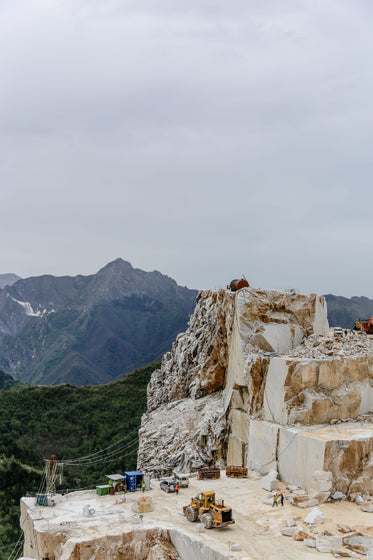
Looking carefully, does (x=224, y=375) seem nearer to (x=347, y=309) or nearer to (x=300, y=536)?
(x=300, y=536)

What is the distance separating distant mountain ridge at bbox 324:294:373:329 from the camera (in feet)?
450

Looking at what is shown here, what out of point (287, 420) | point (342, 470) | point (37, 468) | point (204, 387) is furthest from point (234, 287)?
point (37, 468)

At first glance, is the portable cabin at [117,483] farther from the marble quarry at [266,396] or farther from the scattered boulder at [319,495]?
the scattered boulder at [319,495]

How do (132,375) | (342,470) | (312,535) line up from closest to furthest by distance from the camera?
1. (312,535)
2. (342,470)
3. (132,375)

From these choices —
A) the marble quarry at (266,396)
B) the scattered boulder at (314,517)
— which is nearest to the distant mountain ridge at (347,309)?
the marble quarry at (266,396)

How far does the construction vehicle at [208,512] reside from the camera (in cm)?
2280

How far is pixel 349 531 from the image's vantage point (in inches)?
868

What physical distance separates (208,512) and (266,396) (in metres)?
10.6

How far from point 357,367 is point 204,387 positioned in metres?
16.6

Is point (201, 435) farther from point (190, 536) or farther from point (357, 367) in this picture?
point (190, 536)

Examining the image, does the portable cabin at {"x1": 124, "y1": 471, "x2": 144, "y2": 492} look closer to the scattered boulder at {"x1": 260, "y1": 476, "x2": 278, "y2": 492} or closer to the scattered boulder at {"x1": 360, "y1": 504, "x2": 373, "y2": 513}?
the scattered boulder at {"x1": 260, "y1": 476, "x2": 278, "y2": 492}

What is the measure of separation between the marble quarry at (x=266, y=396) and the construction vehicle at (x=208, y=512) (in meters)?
6.15

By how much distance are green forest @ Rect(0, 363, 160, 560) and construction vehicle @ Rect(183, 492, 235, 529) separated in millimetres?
29040

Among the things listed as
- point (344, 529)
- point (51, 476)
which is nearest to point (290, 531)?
point (344, 529)
